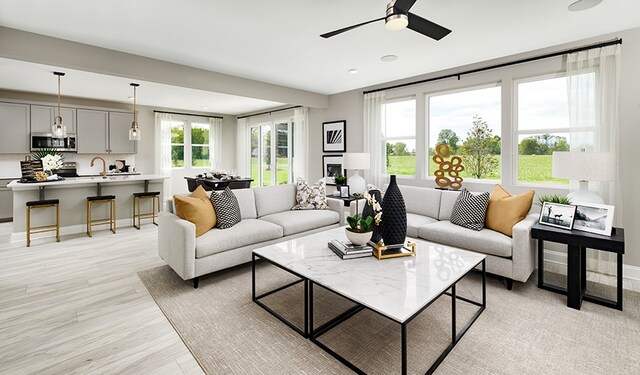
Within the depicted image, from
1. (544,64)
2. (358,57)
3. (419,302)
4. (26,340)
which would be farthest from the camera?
(358,57)

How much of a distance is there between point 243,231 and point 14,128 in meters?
5.83

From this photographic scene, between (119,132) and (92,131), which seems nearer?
(92,131)

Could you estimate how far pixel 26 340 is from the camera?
82.0 inches

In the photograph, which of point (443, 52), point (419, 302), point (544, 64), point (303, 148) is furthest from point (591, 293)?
point (303, 148)

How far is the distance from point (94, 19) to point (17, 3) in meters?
0.51

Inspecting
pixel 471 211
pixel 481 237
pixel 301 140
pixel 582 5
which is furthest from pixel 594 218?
pixel 301 140

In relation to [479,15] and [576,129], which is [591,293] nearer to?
[576,129]

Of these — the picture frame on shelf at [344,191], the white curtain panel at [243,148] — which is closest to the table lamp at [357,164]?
the picture frame on shelf at [344,191]

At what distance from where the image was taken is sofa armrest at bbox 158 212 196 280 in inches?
110

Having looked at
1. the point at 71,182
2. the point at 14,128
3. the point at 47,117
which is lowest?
the point at 71,182

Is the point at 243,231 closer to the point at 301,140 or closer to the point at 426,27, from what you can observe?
the point at 426,27

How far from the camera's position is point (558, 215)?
283 centimetres

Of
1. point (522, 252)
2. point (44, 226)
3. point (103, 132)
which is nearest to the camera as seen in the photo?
point (522, 252)

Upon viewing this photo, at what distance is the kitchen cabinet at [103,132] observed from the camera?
6.42 metres
